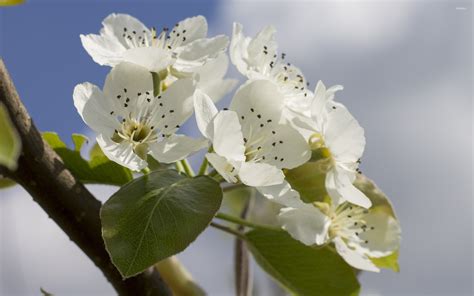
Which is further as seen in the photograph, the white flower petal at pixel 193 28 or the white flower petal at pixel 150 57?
the white flower petal at pixel 193 28

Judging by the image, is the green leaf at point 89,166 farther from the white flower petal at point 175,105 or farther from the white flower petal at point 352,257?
the white flower petal at point 352,257

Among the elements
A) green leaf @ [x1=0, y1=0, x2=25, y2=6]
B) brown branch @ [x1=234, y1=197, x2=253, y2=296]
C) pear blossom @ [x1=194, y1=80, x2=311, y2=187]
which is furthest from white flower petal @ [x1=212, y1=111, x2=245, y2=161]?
brown branch @ [x1=234, y1=197, x2=253, y2=296]

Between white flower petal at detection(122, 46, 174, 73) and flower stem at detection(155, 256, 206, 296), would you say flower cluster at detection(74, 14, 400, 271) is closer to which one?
white flower petal at detection(122, 46, 174, 73)

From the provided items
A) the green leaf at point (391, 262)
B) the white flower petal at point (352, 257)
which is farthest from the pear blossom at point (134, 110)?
the green leaf at point (391, 262)

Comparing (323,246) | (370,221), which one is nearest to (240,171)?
(323,246)

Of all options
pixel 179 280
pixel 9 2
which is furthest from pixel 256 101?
pixel 179 280

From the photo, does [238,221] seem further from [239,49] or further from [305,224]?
[239,49]

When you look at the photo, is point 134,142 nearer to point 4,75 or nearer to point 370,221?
point 4,75
